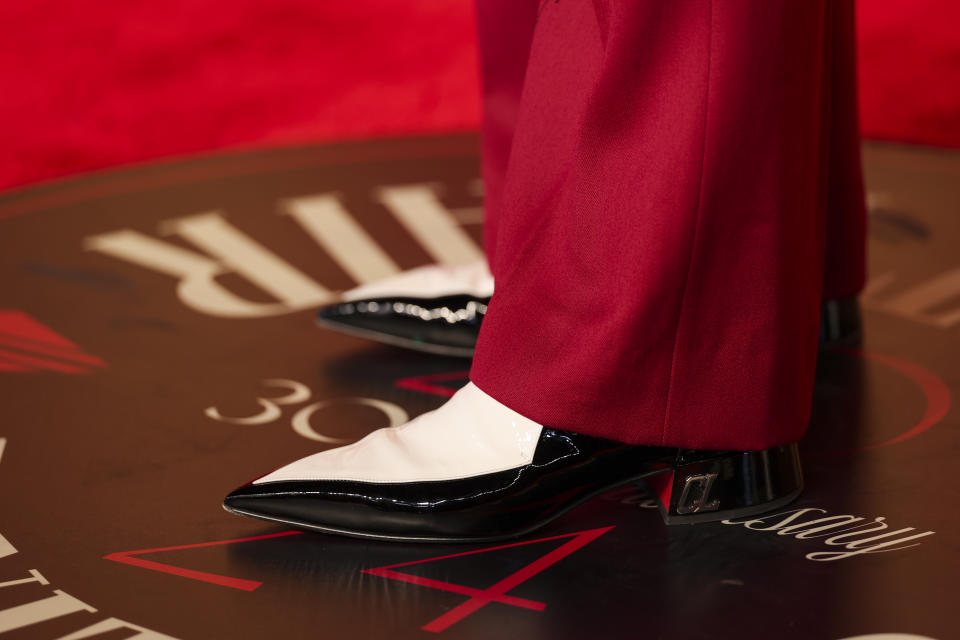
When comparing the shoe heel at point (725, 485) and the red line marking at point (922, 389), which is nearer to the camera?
the shoe heel at point (725, 485)

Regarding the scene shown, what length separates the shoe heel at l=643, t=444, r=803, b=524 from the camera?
2.28ft

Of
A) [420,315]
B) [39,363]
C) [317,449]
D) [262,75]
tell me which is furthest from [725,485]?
[262,75]

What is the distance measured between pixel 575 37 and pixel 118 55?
175 cm

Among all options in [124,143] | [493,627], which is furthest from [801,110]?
[124,143]

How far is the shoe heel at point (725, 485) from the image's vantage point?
694 millimetres

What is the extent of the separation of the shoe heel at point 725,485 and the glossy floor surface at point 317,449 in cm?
1

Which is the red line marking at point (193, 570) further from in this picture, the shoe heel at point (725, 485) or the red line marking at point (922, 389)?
the red line marking at point (922, 389)

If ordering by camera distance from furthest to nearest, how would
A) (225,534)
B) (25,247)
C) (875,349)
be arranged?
(25,247), (875,349), (225,534)

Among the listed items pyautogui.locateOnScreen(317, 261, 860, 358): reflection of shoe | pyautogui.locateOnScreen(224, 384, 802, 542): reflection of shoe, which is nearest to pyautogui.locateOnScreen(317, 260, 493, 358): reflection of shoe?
pyautogui.locateOnScreen(317, 261, 860, 358): reflection of shoe

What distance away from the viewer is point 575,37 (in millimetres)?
674

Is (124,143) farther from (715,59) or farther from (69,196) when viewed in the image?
(715,59)

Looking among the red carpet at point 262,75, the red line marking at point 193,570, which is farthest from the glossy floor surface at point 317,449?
the red carpet at point 262,75

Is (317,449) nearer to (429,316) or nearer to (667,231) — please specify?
(429,316)

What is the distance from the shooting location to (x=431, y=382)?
0.97 metres
